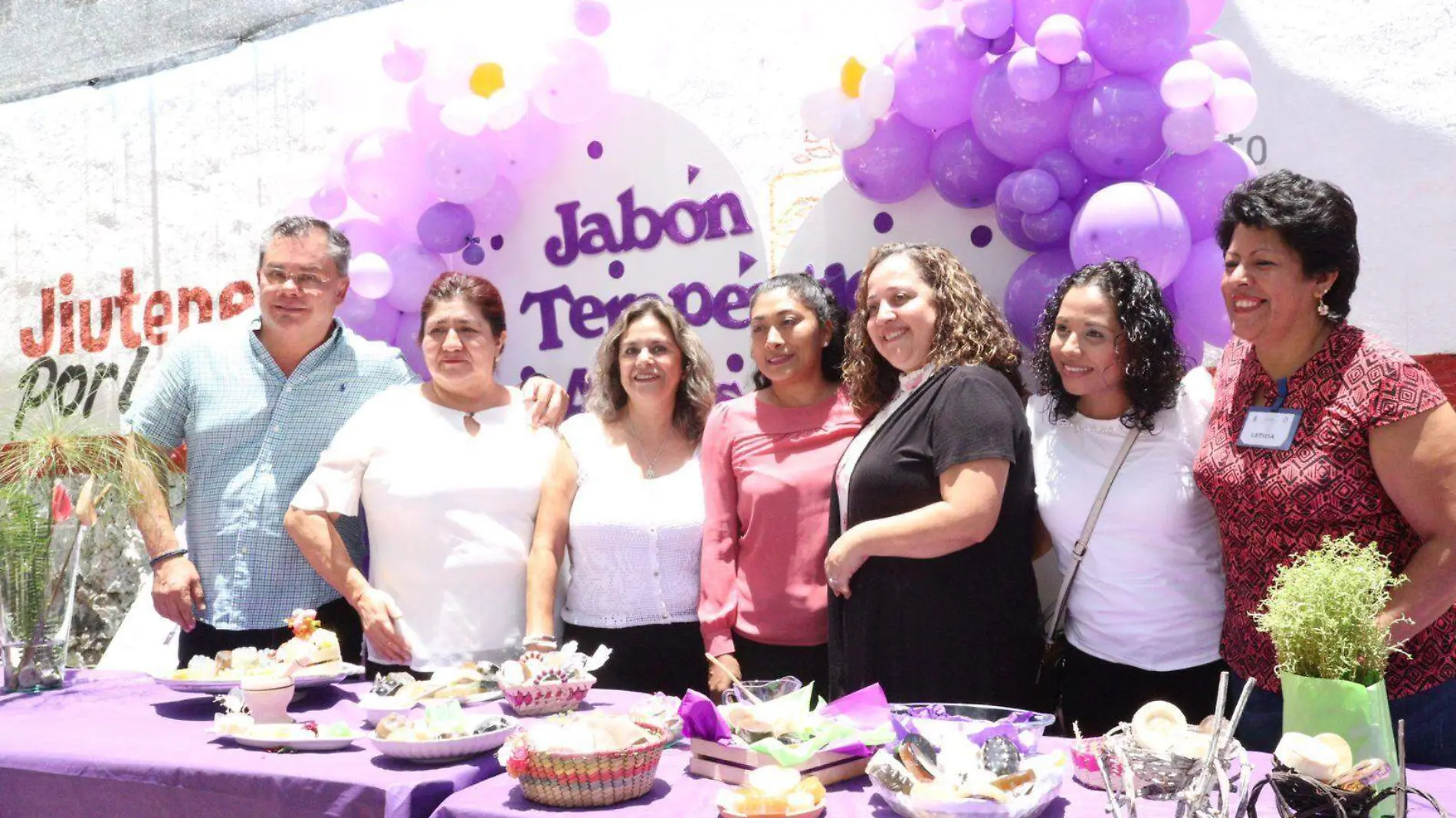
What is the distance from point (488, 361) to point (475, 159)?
84cm

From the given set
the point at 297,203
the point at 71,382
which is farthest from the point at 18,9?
the point at 297,203

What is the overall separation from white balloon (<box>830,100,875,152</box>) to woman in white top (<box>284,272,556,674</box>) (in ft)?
3.34

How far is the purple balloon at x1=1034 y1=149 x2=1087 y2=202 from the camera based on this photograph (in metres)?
2.62

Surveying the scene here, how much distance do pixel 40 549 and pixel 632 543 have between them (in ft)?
4.22

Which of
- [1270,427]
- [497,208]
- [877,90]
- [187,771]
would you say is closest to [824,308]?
[877,90]

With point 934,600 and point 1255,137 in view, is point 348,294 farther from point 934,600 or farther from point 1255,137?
point 1255,137

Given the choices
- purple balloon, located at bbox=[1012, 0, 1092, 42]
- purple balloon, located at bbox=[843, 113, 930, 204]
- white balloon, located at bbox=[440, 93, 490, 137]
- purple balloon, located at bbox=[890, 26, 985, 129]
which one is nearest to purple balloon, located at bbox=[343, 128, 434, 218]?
white balloon, located at bbox=[440, 93, 490, 137]

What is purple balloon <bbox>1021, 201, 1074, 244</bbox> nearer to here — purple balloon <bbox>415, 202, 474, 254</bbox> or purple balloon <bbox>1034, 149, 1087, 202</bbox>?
purple balloon <bbox>1034, 149, 1087, 202</bbox>

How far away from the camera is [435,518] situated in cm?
273

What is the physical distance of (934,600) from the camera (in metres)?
2.30

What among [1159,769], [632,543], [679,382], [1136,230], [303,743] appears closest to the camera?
[1159,769]

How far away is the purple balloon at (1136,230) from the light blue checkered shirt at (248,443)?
6.21 feet

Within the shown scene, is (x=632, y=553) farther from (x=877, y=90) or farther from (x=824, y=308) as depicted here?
(x=877, y=90)

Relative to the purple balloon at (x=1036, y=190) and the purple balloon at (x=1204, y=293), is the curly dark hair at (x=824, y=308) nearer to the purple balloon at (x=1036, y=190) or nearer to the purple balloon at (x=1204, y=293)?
the purple balloon at (x=1036, y=190)
